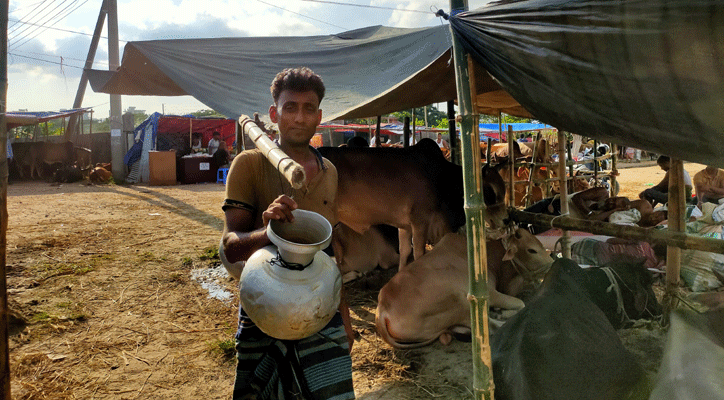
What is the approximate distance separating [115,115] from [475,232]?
15923 millimetres

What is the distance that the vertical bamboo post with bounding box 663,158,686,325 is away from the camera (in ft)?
9.71

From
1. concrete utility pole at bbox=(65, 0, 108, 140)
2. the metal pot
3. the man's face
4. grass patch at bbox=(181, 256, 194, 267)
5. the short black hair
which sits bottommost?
grass patch at bbox=(181, 256, 194, 267)

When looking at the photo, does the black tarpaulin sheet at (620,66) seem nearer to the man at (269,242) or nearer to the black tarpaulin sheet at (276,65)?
the man at (269,242)

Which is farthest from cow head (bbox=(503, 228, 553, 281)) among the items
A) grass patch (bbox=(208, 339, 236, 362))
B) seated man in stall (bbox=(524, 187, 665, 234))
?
grass patch (bbox=(208, 339, 236, 362))

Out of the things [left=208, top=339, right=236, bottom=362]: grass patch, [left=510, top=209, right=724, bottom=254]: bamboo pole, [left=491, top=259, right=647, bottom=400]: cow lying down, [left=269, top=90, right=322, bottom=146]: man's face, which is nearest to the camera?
[left=269, top=90, right=322, bottom=146]: man's face

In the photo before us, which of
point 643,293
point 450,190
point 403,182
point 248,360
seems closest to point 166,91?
point 403,182

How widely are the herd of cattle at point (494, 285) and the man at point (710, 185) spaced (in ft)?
11.5

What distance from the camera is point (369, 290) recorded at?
5.42 m

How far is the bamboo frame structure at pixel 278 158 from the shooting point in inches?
60.8

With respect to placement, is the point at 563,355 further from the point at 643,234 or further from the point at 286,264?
the point at 286,264

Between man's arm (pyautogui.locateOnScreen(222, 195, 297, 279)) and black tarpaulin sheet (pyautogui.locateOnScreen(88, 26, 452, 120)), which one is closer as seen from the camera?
man's arm (pyautogui.locateOnScreen(222, 195, 297, 279))

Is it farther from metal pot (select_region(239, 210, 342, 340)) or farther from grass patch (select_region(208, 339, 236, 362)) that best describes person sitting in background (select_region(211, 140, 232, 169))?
metal pot (select_region(239, 210, 342, 340))

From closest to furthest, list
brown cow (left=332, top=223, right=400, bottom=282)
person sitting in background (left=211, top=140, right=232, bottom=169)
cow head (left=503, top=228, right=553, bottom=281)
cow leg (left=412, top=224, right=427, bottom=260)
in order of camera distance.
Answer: cow head (left=503, top=228, right=553, bottom=281) → cow leg (left=412, top=224, right=427, bottom=260) → brown cow (left=332, top=223, right=400, bottom=282) → person sitting in background (left=211, top=140, right=232, bottom=169)

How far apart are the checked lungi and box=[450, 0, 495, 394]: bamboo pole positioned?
31.3 inches
